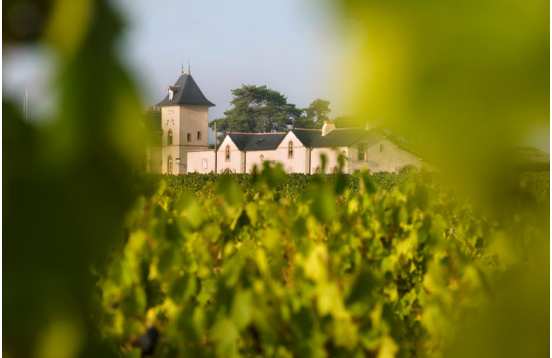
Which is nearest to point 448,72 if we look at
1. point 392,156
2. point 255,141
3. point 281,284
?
point 392,156

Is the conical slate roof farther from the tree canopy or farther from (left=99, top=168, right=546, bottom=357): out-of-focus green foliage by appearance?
(left=99, top=168, right=546, bottom=357): out-of-focus green foliage

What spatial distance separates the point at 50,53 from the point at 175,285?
106cm

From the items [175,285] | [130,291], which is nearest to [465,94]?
[175,285]

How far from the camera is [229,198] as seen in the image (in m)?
1.52

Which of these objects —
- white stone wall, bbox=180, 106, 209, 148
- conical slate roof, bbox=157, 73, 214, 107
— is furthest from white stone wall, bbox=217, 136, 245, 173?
conical slate roof, bbox=157, 73, 214, 107

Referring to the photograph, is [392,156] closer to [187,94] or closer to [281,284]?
[281,284]

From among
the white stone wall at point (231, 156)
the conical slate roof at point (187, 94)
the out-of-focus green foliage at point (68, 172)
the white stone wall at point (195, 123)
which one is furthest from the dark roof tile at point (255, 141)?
the out-of-focus green foliage at point (68, 172)

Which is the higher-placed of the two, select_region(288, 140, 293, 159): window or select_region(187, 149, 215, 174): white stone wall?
select_region(288, 140, 293, 159): window

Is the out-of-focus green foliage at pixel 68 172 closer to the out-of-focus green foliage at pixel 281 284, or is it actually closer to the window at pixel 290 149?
the out-of-focus green foliage at pixel 281 284

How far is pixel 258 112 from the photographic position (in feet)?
171

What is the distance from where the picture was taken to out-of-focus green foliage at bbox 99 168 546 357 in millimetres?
1309

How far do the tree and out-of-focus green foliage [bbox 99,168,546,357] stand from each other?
4850cm

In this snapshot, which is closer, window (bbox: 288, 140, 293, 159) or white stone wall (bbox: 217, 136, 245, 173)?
window (bbox: 288, 140, 293, 159)

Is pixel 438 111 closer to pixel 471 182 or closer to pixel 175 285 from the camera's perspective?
pixel 471 182
